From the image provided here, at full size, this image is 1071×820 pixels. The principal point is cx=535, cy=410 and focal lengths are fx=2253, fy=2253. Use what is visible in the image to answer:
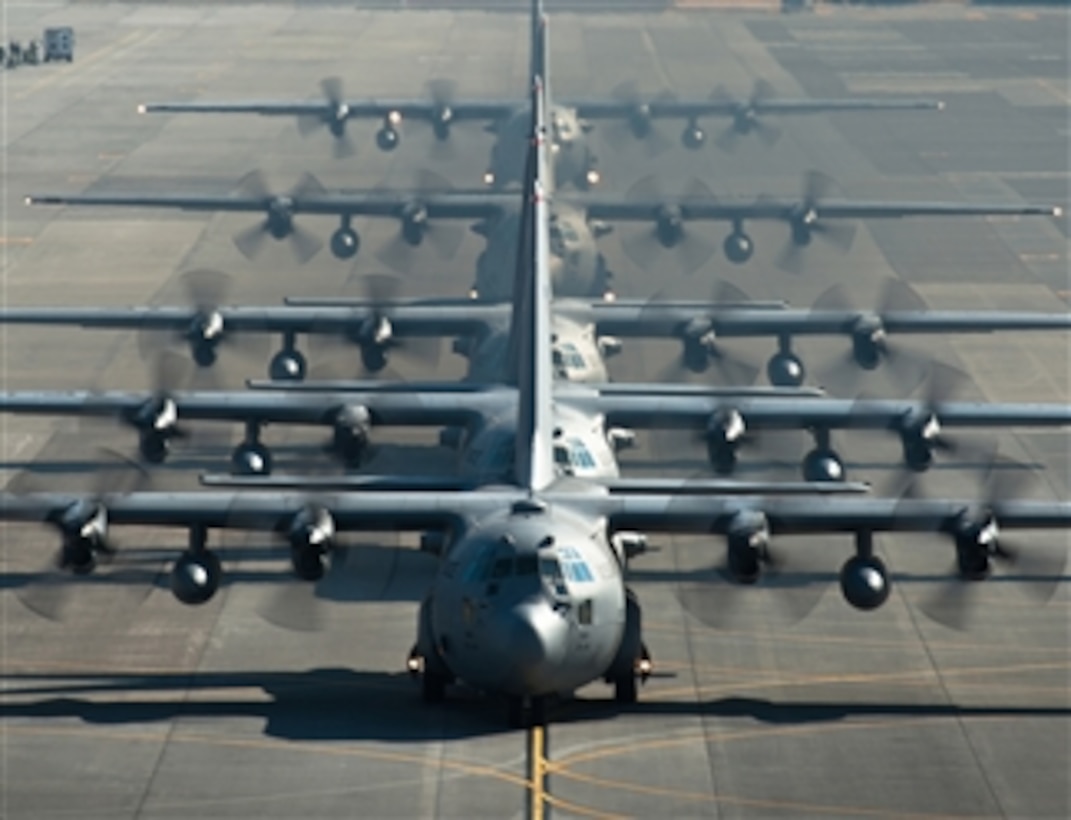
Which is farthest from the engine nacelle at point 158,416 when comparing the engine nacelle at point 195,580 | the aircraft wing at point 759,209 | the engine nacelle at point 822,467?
the aircraft wing at point 759,209

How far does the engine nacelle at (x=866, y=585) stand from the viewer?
48.5m

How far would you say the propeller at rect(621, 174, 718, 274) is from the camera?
84.1m

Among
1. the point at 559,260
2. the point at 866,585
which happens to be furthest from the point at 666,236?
the point at 866,585

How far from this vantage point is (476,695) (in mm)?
49031

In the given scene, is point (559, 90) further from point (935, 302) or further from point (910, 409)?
point (910, 409)

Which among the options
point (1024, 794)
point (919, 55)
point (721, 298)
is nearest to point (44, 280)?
point (721, 298)

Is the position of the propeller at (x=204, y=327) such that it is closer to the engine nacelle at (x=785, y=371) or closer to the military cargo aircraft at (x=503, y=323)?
the military cargo aircraft at (x=503, y=323)

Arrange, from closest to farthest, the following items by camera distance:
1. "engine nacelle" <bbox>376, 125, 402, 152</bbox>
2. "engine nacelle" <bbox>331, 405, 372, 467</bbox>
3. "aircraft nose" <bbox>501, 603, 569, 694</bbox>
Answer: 1. "aircraft nose" <bbox>501, 603, 569, 694</bbox>
2. "engine nacelle" <bbox>331, 405, 372, 467</bbox>
3. "engine nacelle" <bbox>376, 125, 402, 152</bbox>

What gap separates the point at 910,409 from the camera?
59.1 metres

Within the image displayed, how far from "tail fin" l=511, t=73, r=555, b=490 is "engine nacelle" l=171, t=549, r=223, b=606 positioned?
713 centimetres

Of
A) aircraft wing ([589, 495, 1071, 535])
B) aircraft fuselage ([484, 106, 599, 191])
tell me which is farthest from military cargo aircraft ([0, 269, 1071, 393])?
aircraft fuselage ([484, 106, 599, 191])

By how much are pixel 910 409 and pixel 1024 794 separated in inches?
628

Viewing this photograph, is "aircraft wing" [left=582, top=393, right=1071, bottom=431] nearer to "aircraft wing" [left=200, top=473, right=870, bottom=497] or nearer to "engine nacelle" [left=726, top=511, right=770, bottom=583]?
"aircraft wing" [left=200, top=473, right=870, bottom=497]

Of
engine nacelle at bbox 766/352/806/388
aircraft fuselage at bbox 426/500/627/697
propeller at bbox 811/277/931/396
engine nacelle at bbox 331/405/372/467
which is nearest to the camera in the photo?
aircraft fuselage at bbox 426/500/627/697
